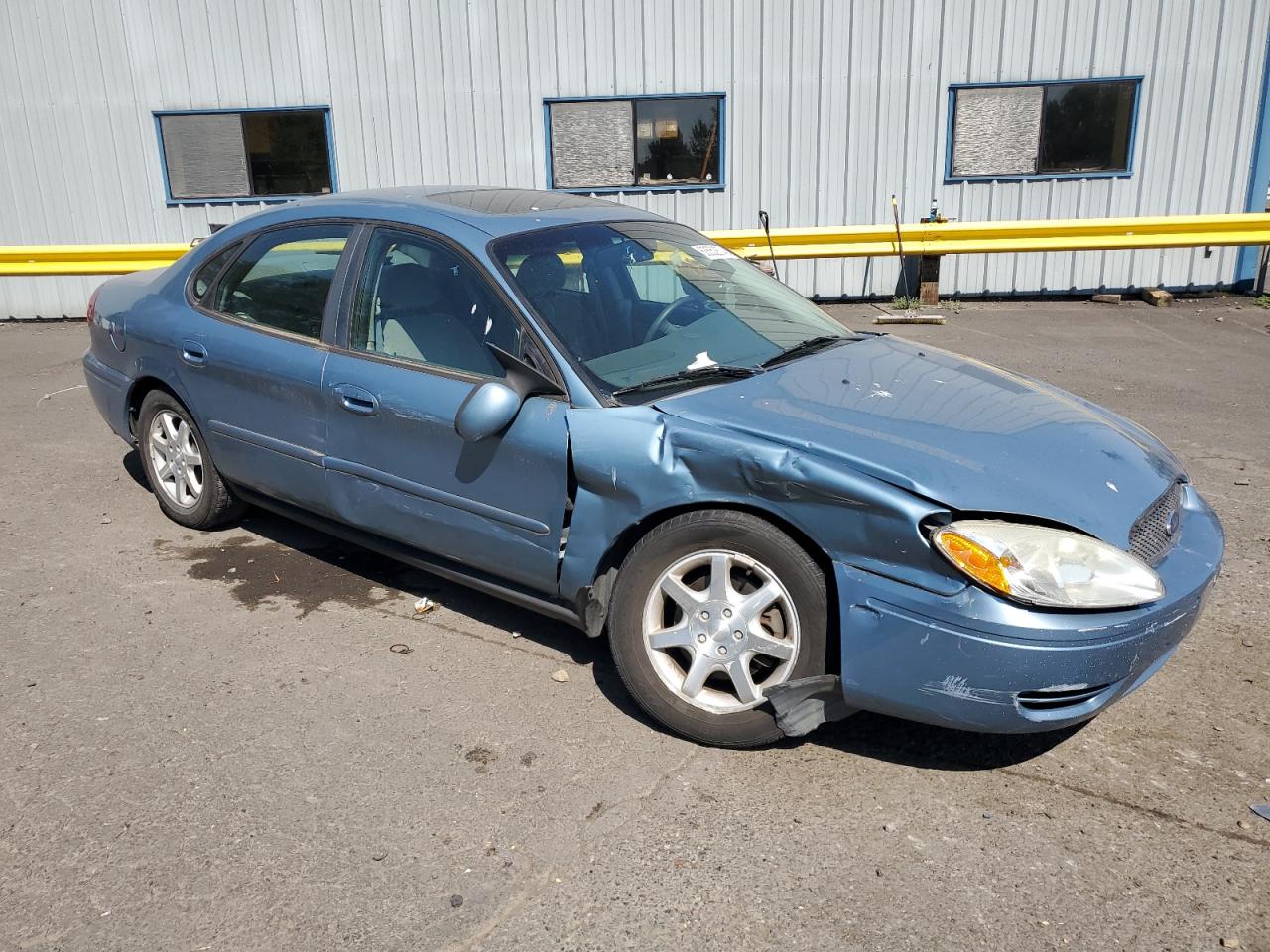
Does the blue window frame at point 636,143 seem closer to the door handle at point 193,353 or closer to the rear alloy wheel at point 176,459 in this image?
the rear alloy wheel at point 176,459

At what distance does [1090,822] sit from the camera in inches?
116

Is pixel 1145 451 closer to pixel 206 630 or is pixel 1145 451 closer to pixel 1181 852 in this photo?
pixel 1181 852

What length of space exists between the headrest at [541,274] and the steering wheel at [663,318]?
1.21 ft

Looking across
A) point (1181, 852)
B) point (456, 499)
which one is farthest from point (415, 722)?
point (1181, 852)

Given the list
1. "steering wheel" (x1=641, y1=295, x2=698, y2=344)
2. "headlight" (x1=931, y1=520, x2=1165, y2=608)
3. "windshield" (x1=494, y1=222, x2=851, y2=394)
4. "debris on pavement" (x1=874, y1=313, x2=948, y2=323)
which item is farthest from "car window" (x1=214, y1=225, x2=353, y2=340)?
"debris on pavement" (x1=874, y1=313, x2=948, y2=323)

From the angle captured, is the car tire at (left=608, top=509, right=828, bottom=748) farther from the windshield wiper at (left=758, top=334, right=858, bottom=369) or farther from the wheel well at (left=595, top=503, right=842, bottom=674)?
the windshield wiper at (left=758, top=334, right=858, bottom=369)

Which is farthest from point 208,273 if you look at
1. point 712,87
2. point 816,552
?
point 712,87

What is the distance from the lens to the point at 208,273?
16.1 ft

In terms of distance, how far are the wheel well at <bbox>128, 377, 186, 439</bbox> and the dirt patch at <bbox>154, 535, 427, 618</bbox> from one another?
666mm

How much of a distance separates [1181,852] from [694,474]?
5.52 ft

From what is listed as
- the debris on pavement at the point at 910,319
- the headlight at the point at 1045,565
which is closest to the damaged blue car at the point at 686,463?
the headlight at the point at 1045,565

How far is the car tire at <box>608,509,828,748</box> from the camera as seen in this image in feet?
10.1

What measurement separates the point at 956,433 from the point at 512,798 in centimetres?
175

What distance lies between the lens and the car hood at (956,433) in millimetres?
2979
